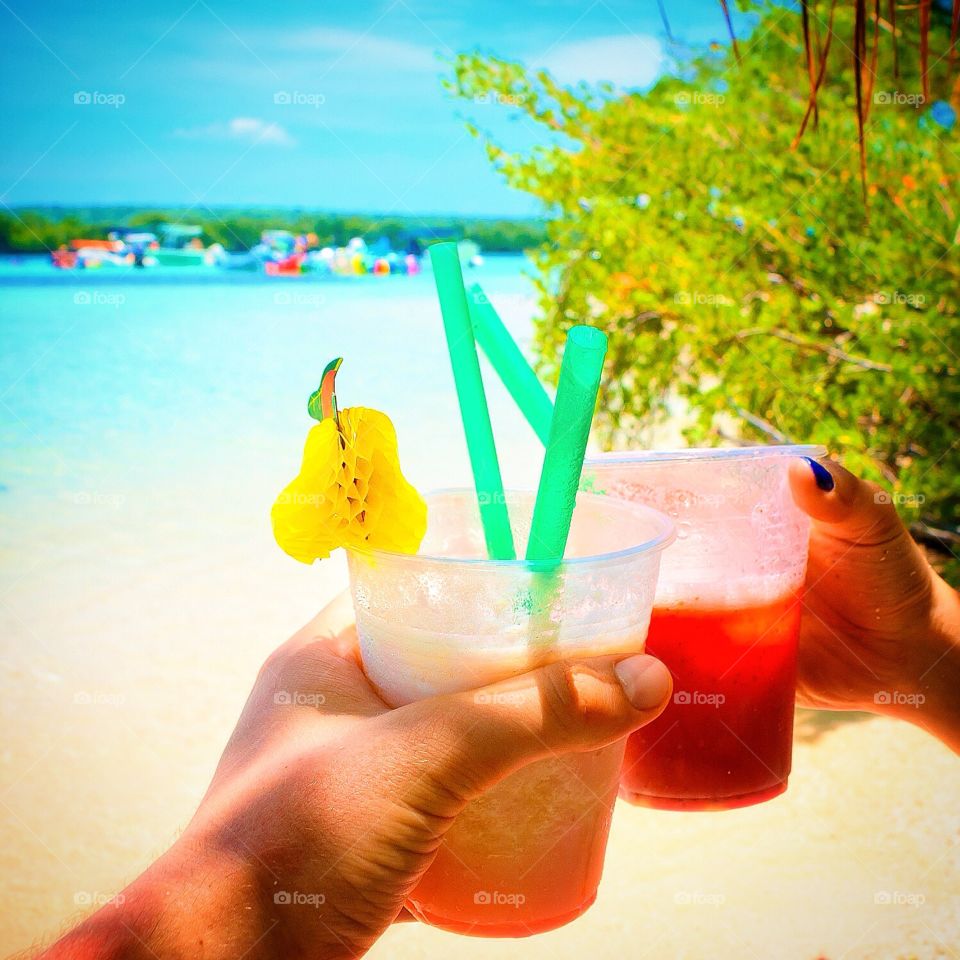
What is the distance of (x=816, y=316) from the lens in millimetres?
3873

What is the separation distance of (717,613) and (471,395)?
448 mm

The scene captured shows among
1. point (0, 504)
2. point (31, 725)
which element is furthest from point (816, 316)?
point (0, 504)

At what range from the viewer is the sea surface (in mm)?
2686

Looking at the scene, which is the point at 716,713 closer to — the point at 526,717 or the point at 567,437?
the point at 526,717

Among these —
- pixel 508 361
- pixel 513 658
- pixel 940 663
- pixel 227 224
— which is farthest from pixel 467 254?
pixel 227 224

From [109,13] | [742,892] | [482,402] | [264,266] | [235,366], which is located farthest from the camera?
[264,266]

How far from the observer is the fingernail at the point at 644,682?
3.02 feet

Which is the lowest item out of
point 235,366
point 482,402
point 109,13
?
point 235,366

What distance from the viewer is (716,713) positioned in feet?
3.97

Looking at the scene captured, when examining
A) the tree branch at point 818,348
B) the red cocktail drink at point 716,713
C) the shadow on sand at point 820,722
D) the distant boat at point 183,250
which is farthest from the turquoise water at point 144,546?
the distant boat at point 183,250

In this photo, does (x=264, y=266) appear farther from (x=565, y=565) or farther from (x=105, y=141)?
(x=565, y=565)

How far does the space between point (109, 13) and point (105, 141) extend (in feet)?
12.3

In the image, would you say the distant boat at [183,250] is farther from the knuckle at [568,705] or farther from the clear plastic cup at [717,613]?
the knuckle at [568,705]

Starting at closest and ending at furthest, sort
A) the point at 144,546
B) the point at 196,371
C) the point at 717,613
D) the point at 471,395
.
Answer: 1. the point at 471,395
2. the point at 717,613
3. the point at 144,546
4. the point at 196,371
